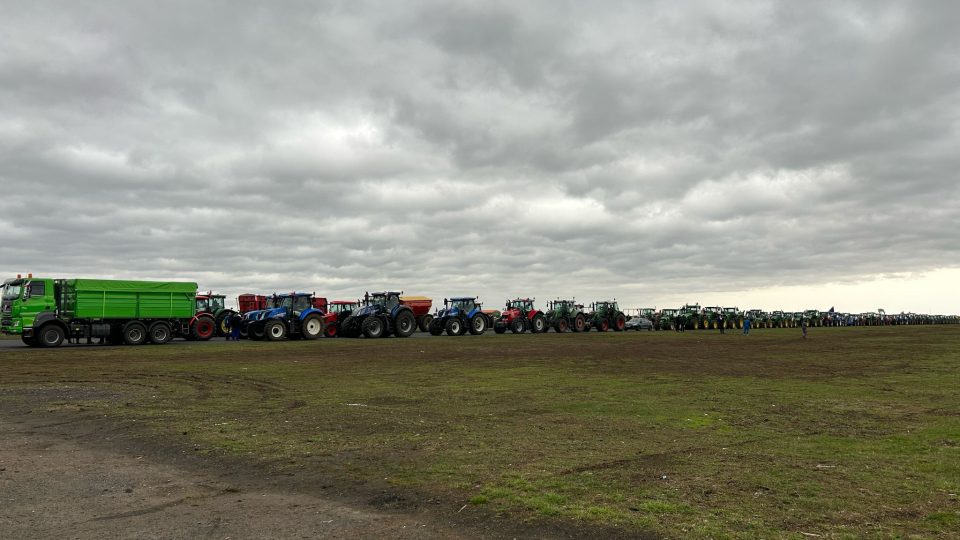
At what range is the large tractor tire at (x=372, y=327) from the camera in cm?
3541

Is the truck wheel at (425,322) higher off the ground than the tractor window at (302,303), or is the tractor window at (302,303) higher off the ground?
the tractor window at (302,303)

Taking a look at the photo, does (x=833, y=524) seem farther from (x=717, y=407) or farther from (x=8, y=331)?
(x=8, y=331)

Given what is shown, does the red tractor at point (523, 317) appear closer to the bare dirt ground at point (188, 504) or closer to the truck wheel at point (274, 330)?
the truck wheel at point (274, 330)

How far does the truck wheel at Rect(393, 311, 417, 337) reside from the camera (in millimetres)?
36469

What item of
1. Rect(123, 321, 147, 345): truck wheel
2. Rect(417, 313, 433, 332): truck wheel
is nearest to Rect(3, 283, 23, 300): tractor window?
Rect(123, 321, 147, 345): truck wheel

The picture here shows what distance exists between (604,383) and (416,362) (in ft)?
24.3

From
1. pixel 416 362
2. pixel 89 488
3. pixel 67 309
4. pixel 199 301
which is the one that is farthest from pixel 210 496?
pixel 199 301

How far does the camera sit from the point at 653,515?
518 cm

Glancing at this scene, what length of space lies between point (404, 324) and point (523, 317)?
1179 cm

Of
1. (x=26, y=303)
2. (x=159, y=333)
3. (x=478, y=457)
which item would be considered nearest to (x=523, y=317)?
(x=159, y=333)

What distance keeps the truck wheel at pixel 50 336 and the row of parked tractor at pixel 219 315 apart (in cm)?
4

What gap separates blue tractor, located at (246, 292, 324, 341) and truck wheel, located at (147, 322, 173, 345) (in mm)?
4624

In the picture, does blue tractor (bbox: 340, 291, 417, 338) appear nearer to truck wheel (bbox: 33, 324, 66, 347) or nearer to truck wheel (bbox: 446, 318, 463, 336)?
truck wheel (bbox: 446, 318, 463, 336)

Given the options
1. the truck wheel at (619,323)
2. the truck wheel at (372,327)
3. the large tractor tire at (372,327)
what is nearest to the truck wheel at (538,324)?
the truck wheel at (619,323)
